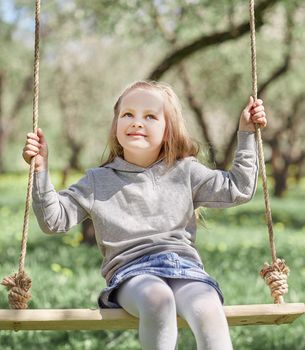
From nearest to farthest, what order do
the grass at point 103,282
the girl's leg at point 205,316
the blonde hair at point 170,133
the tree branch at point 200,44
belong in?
the girl's leg at point 205,316 → the blonde hair at point 170,133 → the grass at point 103,282 → the tree branch at point 200,44

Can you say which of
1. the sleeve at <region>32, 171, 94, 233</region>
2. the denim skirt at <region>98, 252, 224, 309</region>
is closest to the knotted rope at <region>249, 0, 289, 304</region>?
the denim skirt at <region>98, 252, 224, 309</region>

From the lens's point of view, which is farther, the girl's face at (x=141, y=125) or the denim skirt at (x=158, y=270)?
the girl's face at (x=141, y=125)

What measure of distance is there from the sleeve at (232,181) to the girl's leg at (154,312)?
511 millimetres

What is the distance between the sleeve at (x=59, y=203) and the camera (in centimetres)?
330

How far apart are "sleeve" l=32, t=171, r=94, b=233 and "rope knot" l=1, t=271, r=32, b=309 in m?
0.22

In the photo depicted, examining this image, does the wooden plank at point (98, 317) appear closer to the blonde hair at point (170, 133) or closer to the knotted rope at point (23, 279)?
the knotted rope at point (23, 279)

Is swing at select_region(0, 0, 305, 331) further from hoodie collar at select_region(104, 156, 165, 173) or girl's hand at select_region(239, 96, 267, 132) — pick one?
hoodie collar at select_region(104, 156, 165, 173)

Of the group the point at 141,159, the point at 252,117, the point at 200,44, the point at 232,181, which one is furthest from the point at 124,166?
the point at 200,44

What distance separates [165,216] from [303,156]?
69.6ft

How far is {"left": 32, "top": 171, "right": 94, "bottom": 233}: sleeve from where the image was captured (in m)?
3.30

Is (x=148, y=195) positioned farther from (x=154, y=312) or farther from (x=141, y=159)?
(x=154, y=312)

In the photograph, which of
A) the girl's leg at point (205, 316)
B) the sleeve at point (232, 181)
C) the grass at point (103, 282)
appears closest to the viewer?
the girl's leg at point (205, 316)

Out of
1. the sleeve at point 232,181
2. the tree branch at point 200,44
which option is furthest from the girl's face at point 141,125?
the tree branch at point 200,44

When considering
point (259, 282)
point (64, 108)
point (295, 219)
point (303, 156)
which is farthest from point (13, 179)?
point (259, 282)
